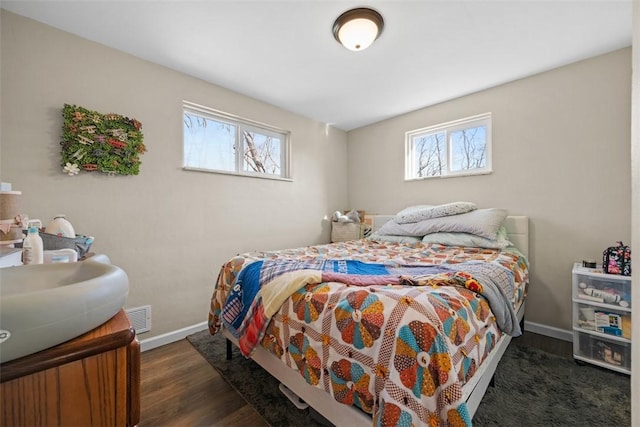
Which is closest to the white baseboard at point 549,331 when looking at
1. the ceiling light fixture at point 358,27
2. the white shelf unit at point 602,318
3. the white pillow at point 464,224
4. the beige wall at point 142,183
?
the white shelf unit at point 602,318

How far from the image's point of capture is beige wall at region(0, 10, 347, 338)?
167cm

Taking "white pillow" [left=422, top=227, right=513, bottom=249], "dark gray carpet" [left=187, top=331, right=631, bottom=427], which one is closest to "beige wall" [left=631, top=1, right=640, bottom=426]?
"dark gray carpet" [left=187, top=331, right=631, bottom=427]

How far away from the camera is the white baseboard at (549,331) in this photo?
220cm

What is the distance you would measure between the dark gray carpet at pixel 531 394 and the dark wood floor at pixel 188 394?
0.20 feet

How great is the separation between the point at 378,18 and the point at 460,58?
94 centimetres

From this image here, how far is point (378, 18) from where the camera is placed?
5.56ft

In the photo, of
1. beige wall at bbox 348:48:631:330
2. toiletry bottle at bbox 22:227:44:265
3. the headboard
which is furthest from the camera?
the headboard

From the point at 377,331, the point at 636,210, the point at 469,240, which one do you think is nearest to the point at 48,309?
the point at 377,331

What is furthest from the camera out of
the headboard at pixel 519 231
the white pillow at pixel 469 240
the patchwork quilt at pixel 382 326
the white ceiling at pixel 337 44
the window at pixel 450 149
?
the window at pixel 450 149

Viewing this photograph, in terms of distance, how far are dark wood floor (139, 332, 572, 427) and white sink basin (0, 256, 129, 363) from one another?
3.90ft

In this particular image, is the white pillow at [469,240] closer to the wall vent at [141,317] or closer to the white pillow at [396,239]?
the white pillow at [396,239]

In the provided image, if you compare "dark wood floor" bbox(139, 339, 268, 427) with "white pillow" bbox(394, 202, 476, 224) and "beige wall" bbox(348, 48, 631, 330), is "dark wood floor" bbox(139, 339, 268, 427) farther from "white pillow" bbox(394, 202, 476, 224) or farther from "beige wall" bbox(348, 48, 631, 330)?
"beige wall" bbox(348, 48, 631, 330)

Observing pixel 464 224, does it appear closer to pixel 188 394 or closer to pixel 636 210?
pixel 636 210

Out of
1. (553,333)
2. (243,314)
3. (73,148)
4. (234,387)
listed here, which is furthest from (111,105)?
(553,333)
